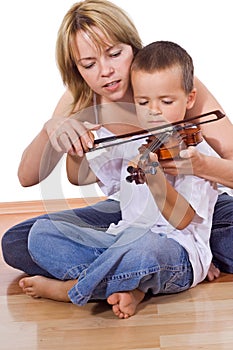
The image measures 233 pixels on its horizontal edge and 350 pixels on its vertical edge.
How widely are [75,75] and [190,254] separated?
20.9 inches

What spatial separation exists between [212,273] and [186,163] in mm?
338

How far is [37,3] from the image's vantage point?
8.81ft

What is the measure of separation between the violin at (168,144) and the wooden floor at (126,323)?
0.30 m

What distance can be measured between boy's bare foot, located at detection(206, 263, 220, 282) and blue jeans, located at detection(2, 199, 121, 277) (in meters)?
0.27

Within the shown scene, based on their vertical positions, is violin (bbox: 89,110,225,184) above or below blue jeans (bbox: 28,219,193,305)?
above

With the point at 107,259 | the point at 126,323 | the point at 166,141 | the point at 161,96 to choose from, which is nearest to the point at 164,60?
the point at 161,96

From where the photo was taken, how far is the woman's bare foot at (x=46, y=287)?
6.07ft

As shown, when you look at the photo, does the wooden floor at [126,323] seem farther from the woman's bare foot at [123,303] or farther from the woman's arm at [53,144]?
the woman's arm at [53,144]

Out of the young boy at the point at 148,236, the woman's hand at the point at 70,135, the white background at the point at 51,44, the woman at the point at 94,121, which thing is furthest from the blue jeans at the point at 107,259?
the white background at the point at 51,44

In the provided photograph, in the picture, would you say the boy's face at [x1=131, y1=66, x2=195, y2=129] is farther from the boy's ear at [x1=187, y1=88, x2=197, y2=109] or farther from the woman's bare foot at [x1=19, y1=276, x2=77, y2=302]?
the woman's bare foot at [x1=19, y1=276, x2=77, y2=302]

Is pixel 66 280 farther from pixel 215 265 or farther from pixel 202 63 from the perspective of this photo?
pixel 202 63

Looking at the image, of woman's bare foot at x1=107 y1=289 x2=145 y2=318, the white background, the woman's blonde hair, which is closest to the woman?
the woman's blonde hair

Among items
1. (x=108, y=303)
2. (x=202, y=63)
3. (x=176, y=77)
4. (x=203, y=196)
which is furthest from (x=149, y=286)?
(x=202, y=63)

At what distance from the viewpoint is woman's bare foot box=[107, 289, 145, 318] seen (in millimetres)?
1734
